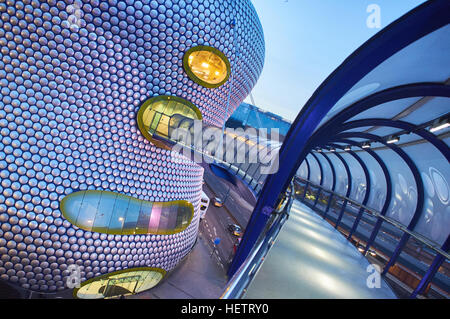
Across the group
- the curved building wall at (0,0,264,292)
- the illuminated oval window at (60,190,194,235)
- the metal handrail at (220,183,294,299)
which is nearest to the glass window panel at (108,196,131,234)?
the illuminated oval window at (60,190,194,235)

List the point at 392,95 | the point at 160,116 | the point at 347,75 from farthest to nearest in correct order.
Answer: the point at 160,116, the point at 392,95, the point at 347,75

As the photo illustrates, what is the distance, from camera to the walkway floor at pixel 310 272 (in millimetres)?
2402

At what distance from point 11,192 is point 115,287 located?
186 inches

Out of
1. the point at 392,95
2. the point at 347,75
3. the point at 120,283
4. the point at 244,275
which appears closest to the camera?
the point at 244,275

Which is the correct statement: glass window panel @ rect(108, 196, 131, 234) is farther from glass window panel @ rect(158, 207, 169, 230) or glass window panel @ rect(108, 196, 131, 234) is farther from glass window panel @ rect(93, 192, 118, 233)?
glass window panel @ rect(158, 207, 169, 230)

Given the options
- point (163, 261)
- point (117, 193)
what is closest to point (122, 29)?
point (117, 193)

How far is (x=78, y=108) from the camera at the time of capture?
273 inches

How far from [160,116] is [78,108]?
250 centimetres

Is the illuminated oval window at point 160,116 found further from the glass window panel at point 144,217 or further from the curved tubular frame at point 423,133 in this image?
the curved tubular frame at point 423,133

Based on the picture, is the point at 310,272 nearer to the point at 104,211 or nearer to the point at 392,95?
the point at 392,95

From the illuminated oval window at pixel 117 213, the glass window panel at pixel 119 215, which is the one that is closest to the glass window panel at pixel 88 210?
the illuminated oval window at pixel 117 213

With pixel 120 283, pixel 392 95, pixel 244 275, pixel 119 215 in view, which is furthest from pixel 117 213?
pixel 392 95

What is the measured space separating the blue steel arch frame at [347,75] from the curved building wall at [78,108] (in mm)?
4295
